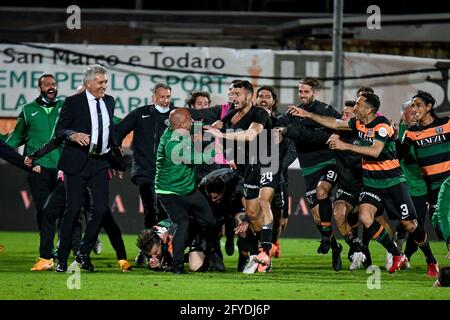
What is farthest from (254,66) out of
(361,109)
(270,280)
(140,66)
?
(270,280)

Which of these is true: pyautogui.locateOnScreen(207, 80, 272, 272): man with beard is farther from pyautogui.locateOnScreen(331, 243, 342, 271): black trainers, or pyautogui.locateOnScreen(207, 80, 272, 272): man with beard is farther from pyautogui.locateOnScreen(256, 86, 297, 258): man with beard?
pyautogui.locateOnScreen(331, 243, 342, 271): black trainers

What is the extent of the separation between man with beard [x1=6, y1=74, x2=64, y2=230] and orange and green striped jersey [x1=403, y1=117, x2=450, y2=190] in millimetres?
4540

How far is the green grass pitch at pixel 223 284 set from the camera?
11.6 metres

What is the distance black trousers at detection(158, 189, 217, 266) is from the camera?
1378cm

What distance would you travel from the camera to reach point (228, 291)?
1202cm

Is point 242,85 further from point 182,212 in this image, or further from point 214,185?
point 182,212

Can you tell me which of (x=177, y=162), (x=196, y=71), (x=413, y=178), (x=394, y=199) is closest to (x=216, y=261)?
(x=177, y=162)

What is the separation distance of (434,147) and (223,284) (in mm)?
3464

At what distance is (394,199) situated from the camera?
14328mm

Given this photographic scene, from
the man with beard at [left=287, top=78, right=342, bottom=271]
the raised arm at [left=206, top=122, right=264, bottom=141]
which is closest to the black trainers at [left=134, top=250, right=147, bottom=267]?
the raised arm at [left=206, top=122, right=264, bottom=141]

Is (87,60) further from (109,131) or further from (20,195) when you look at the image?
(109,131)

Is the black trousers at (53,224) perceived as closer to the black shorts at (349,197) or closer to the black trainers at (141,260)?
the black trainers at (141,260)

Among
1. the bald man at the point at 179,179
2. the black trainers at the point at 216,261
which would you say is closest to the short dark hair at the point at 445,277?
the bald man at the point at 179,179

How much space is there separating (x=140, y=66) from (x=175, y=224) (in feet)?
23.4
